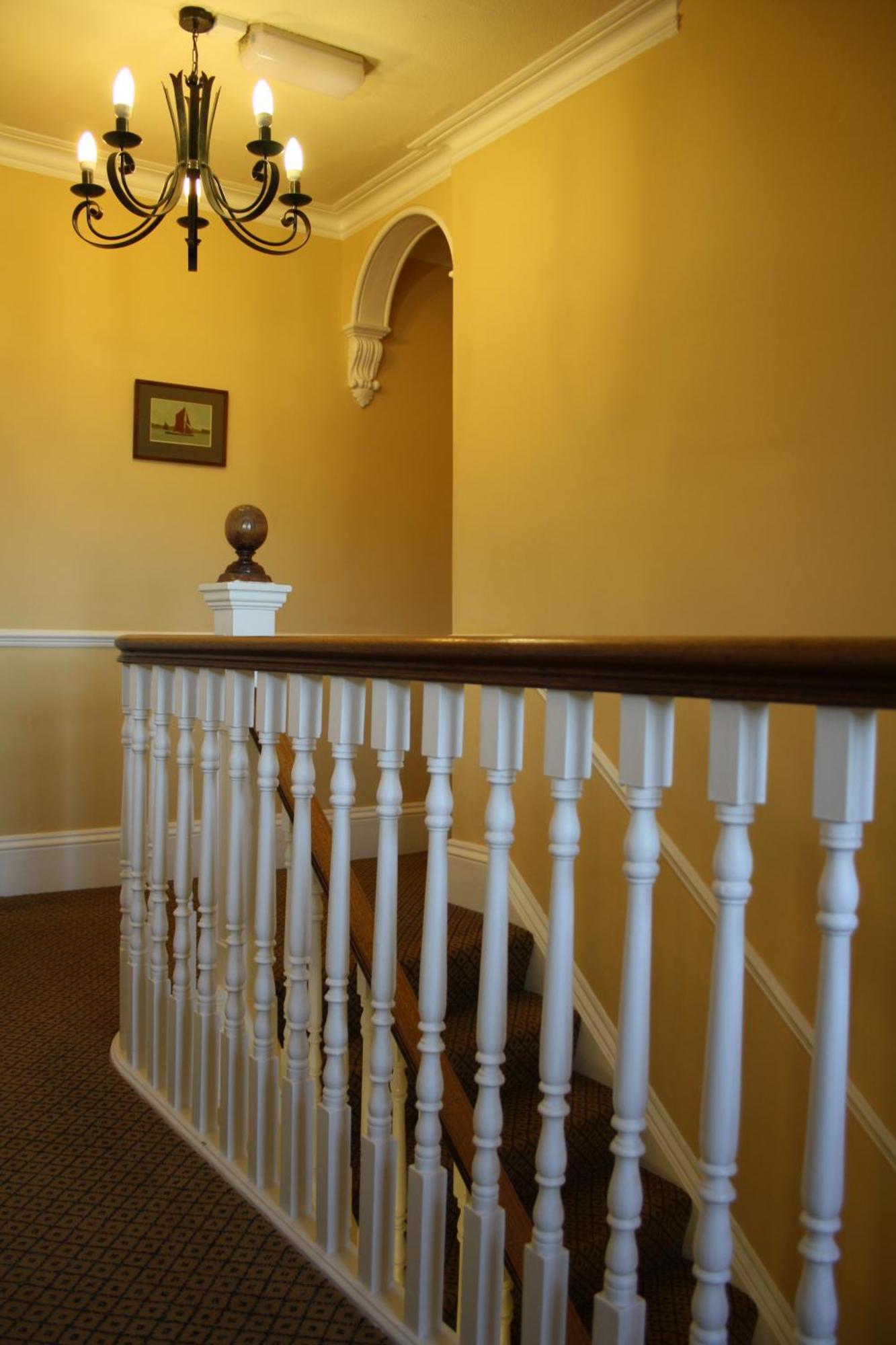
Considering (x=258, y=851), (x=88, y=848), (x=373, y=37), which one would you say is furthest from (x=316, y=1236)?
(x=373, y=37)

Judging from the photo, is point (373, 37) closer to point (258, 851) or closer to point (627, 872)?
point (258, 851)

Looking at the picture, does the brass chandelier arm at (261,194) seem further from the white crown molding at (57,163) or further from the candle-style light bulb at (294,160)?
the white crown molding at (57,163)

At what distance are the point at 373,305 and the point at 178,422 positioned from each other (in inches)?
39.3

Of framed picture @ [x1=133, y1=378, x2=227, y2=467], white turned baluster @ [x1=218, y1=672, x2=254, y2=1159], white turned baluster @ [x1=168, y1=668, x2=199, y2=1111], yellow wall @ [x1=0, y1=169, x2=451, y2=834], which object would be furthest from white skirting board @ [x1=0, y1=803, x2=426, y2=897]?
white turned baluster @ [x1=218, y1=672, x2=254, y2=1159]

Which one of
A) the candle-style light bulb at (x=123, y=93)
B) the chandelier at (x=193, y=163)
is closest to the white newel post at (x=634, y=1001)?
the chandelier at (x=193, y=163)

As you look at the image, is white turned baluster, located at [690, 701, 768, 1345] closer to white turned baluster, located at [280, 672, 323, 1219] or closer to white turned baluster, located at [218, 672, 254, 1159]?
white turned baluster, located at [280, 672, 323, 1219]

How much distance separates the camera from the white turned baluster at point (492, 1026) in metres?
1.31

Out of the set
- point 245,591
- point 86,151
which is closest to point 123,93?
point 86,151

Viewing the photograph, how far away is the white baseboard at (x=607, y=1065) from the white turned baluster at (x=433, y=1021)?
3.19 feet

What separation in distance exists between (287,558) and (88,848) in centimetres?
141

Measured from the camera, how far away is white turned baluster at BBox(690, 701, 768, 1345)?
101 cm

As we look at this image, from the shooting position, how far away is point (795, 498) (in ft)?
8.89

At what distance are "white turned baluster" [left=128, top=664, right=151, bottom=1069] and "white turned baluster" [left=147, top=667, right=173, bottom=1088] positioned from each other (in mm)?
61

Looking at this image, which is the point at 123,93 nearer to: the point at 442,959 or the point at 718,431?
the point at 718,431
